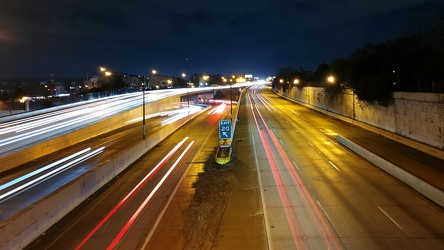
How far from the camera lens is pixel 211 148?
34.7 metres

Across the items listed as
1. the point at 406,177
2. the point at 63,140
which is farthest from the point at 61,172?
the point at 406,177

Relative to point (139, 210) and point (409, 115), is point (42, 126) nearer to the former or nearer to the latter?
point (139, 210)

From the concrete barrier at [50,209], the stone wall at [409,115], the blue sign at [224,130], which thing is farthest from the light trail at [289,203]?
Answer: the stone wall at [409,115]

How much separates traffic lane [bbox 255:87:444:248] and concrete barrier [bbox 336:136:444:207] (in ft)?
1.10

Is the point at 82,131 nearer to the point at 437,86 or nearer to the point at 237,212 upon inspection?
the point at 237,212

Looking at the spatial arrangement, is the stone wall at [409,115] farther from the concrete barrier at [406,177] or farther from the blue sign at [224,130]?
the blue sign at [224,130]

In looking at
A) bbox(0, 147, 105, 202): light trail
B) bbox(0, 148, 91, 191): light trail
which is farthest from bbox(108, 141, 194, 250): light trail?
bbox(0, 148, 91, 191): light trail

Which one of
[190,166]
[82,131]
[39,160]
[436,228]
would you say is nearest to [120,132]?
[82,131]

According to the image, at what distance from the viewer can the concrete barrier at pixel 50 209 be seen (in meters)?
11.0

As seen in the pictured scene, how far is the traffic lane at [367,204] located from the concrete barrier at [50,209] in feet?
34.4

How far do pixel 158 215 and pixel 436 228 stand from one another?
10554 mm

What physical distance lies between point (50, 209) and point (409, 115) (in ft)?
95.3

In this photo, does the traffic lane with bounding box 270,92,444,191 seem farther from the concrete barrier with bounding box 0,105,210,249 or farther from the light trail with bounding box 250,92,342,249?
the concrete barrier with bounding box 0,105,210,249

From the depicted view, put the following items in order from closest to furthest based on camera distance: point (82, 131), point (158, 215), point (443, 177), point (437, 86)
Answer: point (158, 215), point (443, 177), point (437, 86), point (82, 131)
